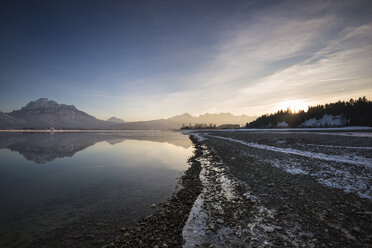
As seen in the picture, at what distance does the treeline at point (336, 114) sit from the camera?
93275 mm

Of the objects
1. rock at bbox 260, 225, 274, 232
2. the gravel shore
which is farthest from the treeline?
rock at bbox 260, 225, 274, 232

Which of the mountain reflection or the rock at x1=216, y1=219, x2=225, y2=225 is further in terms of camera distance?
the mountain reflection

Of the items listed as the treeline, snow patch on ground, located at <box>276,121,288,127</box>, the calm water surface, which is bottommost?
the calm water surface

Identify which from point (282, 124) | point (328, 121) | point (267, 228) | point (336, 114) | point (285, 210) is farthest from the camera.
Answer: point (282, 124)

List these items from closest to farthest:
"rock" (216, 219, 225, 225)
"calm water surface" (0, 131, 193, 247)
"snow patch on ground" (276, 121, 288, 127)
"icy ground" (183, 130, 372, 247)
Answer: "icy ground" (183, 130, 372, 247) → "calm water surface" (0, 131, 193, 247) → "rock" (216, 219, 225, 225) → "snow patch on ground" (276, 121, 288, 127)

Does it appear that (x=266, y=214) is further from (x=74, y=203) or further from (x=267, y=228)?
(x=74, y=203)

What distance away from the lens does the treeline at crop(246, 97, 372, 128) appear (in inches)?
3672

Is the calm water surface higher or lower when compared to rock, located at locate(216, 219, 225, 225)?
lower

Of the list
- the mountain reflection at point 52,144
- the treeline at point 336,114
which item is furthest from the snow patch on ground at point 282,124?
the mountain reflection at point 52,144

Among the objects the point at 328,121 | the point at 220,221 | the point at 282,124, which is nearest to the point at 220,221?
the point at 220,221

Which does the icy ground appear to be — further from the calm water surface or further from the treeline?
the treeline

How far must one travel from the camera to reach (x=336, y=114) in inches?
4306

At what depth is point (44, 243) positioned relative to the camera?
6.37 m

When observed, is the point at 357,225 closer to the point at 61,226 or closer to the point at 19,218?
the point at 61,226
